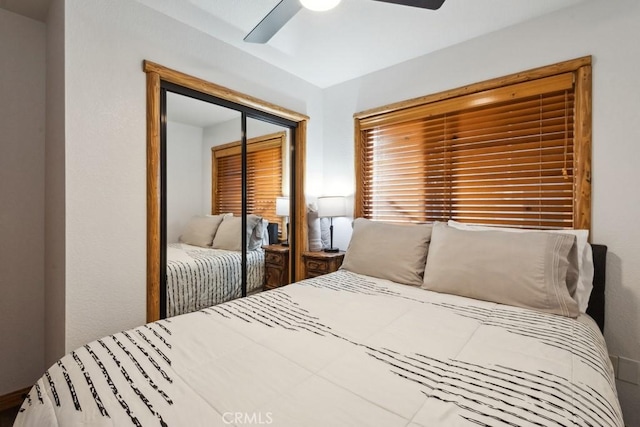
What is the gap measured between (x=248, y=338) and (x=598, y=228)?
2120mm

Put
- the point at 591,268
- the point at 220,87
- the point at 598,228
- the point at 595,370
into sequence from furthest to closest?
1. the point at 220,87
2. the point at 598,228
3. the point at 591,268
4. the point at 595,370

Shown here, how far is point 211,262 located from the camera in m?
2.43

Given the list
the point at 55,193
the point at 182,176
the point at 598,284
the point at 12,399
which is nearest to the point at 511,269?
the point at 598,284

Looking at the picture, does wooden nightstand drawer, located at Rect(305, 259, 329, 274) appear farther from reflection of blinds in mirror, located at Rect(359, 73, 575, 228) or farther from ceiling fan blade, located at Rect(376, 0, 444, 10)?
ceiling fan blade, located at Rect(376, 0, 444, 10)

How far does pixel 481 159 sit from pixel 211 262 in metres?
2.26

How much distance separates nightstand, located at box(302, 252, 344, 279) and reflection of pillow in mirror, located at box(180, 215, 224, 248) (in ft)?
2.90

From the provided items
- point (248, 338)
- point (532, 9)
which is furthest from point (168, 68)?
point (532, 9)

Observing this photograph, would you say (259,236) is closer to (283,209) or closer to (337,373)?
(283,209)

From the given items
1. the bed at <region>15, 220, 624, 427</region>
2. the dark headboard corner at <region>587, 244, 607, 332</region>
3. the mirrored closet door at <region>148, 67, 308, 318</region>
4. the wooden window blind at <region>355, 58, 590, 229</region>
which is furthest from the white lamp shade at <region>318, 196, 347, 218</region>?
the dark headboard corner at <region>587, 244, 607, 332</region>

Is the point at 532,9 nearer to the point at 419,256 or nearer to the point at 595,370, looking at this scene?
the point at 419,256

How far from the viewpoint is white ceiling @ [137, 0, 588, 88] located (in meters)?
1.94

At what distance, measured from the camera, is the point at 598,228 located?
6.03ft

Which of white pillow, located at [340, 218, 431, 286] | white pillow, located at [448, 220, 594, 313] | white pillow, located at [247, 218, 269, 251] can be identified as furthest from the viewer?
white pillow, located at [247, 218, 269, 251]

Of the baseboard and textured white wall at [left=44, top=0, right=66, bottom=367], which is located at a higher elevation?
textured white wall at [left=44, top=0, right=66, bottom=367]
